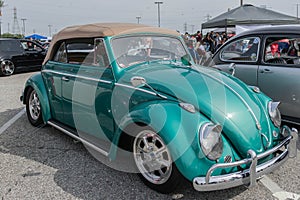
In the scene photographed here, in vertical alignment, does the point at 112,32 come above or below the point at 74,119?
above

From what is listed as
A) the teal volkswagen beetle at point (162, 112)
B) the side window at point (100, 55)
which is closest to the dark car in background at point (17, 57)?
the teal volkswagen beetle at point (162, 112)

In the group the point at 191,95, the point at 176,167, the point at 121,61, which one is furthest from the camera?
the point at 121,61

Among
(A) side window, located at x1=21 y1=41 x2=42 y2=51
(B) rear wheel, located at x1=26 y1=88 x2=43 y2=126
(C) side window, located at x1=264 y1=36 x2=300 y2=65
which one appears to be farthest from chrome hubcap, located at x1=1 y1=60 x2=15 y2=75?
(C) side window, located at x1=264 y1=36 x2=300 y2=65

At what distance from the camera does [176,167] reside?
108 inches

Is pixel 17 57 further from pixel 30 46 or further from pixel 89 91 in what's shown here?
pixel 89 91

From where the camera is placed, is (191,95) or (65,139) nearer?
(191,95)

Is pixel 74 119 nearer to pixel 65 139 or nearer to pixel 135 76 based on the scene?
pixel 65 139

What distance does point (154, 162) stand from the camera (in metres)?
3.04

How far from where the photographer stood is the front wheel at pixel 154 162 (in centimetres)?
286

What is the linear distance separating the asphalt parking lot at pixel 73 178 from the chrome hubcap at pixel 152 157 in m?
0.17

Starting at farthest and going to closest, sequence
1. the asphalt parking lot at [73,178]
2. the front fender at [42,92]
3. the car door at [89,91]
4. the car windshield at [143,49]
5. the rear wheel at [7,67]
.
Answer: the rear wheel at [7,67] → the front fender at [42,92] → the car windshield at [143,49] → the car door at [89,91] → the asphalt parking lot at [73,178]

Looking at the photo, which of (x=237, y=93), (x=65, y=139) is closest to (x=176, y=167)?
(x=237, y=93)

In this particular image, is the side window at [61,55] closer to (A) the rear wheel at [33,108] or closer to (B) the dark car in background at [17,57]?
(A) the rear wheel at [33,108]

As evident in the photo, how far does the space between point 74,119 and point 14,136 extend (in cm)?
135
